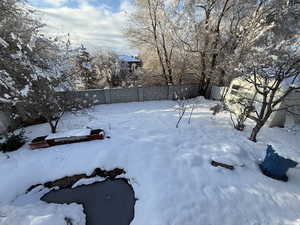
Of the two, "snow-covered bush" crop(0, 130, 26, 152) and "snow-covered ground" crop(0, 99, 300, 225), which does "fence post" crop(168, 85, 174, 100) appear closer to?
"snow-covered ground" crop(0, 99, 300, 225)

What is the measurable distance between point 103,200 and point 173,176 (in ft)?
4.91

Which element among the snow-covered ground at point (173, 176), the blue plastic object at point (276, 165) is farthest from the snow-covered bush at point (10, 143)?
the blue plastic object at point (276, 165)

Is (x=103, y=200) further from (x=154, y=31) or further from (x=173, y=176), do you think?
(x=154, y=31)

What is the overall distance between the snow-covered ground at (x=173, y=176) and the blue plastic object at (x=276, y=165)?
0.16m

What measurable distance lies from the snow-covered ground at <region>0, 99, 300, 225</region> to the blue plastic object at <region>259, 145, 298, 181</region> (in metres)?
0.16

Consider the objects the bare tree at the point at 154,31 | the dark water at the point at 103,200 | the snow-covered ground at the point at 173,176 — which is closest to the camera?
the snow-covered ground at the point at 173,176

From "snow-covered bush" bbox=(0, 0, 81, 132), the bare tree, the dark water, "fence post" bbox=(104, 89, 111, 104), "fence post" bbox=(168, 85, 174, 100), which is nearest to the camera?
the dark water

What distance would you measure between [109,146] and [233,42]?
9654 mm

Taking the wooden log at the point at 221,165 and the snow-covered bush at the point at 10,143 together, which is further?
the snow-covered bush at the point at 10,143

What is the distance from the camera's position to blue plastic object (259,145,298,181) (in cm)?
306

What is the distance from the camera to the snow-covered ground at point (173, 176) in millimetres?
2434

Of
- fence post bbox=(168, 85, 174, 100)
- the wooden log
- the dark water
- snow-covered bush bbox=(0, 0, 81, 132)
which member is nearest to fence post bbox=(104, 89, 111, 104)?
snow-covered bush bbox=(0, 0, 81, 132)

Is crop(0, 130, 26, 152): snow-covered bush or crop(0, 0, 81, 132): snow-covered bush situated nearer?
crop(0, 0, 81, 132): snow-covered bush

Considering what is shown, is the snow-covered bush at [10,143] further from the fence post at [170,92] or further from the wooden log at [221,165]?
the fence post at [170,92]
